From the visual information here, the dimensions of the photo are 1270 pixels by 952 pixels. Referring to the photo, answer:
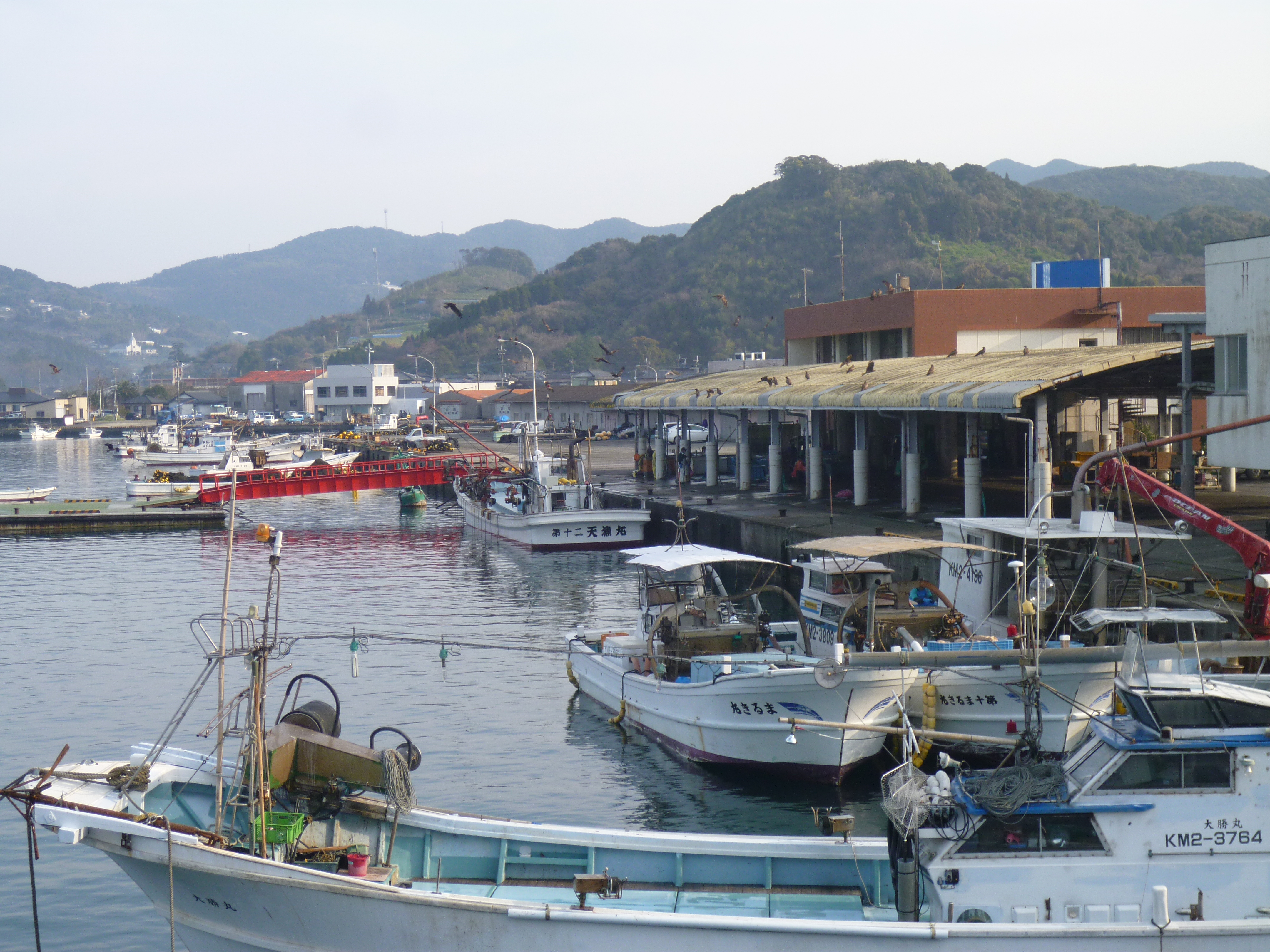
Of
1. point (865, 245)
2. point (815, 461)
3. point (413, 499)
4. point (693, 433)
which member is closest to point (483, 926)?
point (815, 461)

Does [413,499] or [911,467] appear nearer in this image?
[911,467]

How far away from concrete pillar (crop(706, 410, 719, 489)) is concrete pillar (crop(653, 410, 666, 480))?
382 cm

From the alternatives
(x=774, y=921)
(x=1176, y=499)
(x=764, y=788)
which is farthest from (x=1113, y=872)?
(x=1176, y=499)

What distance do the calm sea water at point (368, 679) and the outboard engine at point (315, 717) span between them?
3409 millimetres

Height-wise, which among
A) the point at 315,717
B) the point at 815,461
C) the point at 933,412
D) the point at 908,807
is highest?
the point at 933,412

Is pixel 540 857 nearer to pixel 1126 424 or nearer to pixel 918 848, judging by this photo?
pixel 918 848

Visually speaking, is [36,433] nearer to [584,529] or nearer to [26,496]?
[26,496]

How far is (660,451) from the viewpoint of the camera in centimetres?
5709

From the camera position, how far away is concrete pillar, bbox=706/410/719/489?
169 feet

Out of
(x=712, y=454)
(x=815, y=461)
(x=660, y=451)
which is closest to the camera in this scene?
(x=815, y=461)

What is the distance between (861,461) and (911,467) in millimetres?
3611

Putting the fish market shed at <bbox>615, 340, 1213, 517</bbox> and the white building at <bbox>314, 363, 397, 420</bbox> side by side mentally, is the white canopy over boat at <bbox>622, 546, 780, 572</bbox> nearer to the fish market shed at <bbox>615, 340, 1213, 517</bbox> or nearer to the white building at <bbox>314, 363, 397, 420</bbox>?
the fish market shed at <bbox>615, 340, 1213, 517</bbox>

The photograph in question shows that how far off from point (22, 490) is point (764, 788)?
203ft

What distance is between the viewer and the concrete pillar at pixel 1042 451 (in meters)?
28.5
